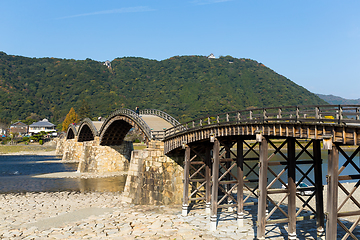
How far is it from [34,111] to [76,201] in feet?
526

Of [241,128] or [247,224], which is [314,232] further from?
[241,128]

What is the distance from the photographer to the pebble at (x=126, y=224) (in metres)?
18.0

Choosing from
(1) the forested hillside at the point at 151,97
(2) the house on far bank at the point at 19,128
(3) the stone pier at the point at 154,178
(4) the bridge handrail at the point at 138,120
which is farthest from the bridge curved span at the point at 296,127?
(2) the house on far bank at the point at 19,128

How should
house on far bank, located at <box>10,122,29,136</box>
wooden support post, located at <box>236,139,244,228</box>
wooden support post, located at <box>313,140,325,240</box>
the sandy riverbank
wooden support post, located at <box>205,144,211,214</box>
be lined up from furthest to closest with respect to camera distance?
1. house on far bank, located at <box>10,122,29,136</box>
2. the sandy riverbank
3. wooden support post, located at <box>205,144,211,214</box>
4. wooden support post, located at <box>236,139,244,228</box>
5. wooden support post, located at <box>313,140,325,240</box>

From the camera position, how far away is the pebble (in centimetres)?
1802

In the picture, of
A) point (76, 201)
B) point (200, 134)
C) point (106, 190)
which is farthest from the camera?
point (106, 190)

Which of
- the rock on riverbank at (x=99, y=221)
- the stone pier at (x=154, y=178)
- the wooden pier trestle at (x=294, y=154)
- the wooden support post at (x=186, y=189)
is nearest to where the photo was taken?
the wooden pier trestle at (x=294, y=154)

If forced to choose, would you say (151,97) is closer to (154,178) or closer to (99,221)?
(154,178)

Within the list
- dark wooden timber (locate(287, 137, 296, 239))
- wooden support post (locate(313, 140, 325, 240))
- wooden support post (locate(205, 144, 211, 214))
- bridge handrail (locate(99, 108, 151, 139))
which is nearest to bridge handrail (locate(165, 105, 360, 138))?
dark wooden timber (locate(287, 137, 296, 239))

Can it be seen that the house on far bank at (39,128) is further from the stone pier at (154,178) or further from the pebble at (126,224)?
the stone pier at (154,178)

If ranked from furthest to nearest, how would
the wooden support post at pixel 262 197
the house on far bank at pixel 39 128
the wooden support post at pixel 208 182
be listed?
1. the house on far bank at pixel 39 128
2. the wooden support post at pixel 208 182
3. the wooden support post at pixel 262 197

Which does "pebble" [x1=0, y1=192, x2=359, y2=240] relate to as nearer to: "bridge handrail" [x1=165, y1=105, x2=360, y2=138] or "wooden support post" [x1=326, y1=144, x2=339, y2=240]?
"wooden support post" [x1=326, y1=144, x2=339, y2=240]

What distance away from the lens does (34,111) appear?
560ft

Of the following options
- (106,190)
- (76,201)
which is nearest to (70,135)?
(106,190)
